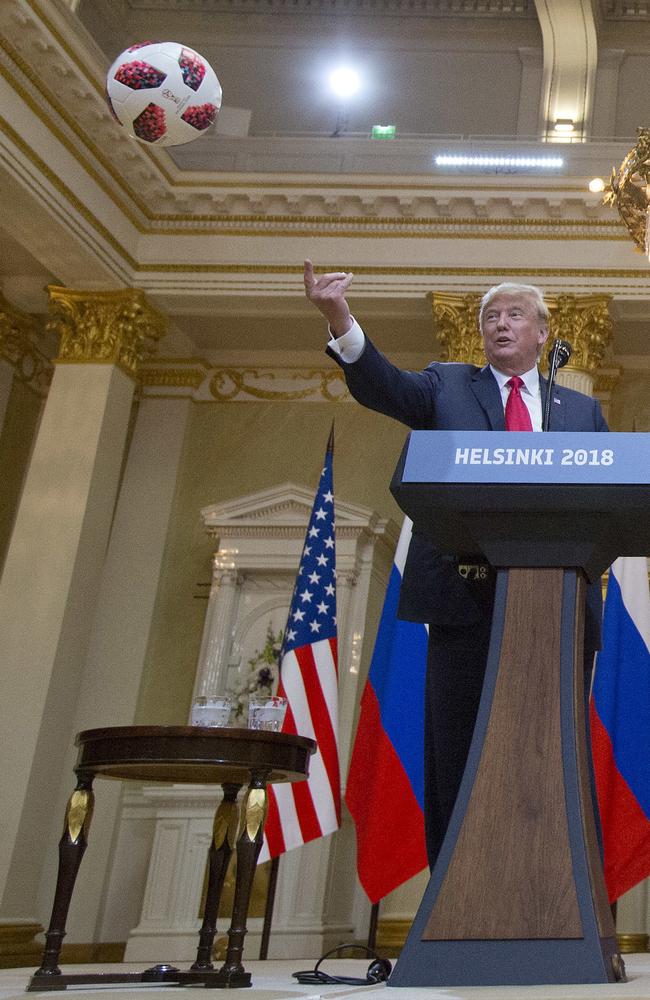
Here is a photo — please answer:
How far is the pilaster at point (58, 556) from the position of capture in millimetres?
7992

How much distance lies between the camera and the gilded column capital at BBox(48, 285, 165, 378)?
904 cm

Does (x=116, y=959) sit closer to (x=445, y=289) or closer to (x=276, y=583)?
(x=276, y=583)

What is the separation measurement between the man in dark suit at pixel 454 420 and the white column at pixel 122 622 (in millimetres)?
6636

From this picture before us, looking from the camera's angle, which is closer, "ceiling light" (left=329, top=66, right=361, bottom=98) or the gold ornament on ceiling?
the gold ornament on ceiling

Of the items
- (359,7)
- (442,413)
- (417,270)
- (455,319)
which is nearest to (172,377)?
(417,270)

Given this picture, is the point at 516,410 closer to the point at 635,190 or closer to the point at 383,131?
the point at 635,190

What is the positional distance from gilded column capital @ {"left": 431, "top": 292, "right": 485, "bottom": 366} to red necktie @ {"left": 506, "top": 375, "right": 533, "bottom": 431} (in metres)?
6.01

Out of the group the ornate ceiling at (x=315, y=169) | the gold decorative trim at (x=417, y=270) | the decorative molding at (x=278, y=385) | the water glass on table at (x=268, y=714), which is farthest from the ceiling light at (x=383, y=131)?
the water glass on table at (x=268, y=714)

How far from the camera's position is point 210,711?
10.7 feet

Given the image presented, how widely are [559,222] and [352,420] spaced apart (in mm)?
2474

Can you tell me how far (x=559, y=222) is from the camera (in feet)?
28.9

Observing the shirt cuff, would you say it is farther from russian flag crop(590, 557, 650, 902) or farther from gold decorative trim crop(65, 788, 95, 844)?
russian flag crop(590, 557, 650, 902)

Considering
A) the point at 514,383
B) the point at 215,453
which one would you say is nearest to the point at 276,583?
the point at 215,453

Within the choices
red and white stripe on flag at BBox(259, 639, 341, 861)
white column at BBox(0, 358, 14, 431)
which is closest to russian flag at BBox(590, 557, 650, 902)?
red and white stripe on flag at BBox(259, 639, 341, 861)
